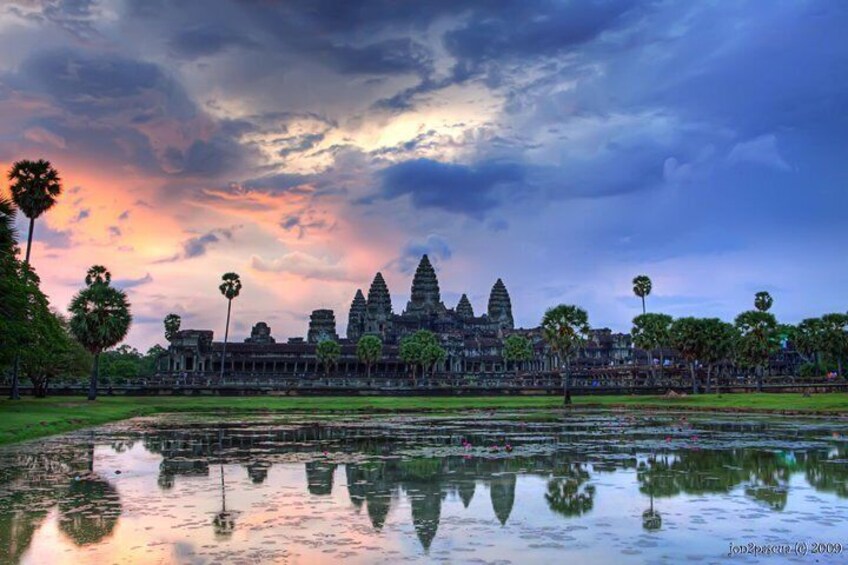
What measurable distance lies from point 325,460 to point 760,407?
41.1 meters

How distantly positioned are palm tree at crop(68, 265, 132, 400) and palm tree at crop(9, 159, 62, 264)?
7.65 metres

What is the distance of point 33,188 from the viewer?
6000 centimetres

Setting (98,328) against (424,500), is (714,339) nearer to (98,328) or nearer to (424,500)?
(98,328)

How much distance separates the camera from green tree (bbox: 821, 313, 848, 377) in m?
104

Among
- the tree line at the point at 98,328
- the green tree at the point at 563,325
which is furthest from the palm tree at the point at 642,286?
the green tree at the point at 563,325

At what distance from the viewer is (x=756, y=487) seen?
1786cm

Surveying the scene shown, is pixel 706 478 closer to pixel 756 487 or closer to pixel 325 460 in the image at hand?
pixel 756 487

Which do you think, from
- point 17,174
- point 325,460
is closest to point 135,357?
point 17,174

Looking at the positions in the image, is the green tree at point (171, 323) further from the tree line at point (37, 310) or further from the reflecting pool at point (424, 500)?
the reflecting pool at point (424, 500)

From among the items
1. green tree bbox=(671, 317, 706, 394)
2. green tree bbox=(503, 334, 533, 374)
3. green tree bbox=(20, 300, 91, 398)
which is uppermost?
green tree bbox=(503, 334, 533, 374)

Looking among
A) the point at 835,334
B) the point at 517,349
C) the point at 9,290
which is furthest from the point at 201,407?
the point at 517,349

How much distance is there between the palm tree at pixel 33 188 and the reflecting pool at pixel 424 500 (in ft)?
113

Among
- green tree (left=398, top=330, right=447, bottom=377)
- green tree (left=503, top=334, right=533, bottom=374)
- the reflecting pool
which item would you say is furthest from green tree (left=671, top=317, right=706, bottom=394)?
green tree (left=503, top=334, right=533, bottom=374)

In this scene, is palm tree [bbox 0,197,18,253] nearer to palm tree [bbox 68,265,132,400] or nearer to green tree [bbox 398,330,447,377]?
palm tree [bbox 68,265,132,400]
